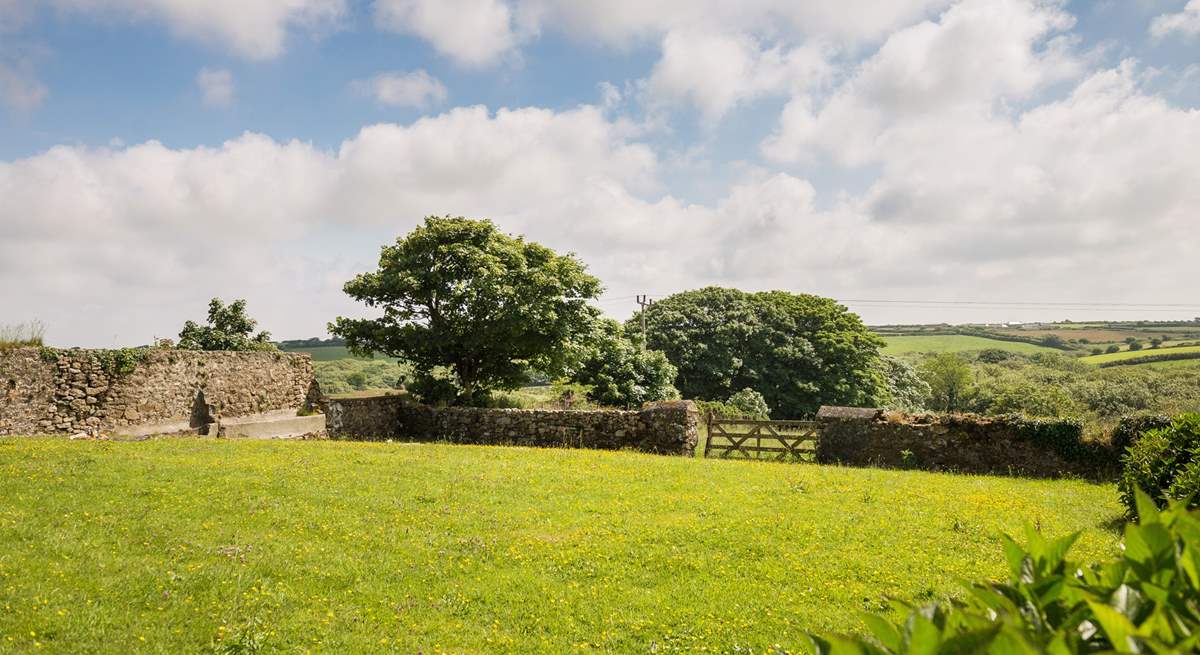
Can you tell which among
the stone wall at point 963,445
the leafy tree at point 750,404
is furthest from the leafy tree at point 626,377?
the stone wall at point 963,445

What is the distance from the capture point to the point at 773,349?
145 feet

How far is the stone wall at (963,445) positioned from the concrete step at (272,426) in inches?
702

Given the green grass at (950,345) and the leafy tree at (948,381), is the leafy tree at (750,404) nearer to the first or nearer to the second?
the leafy tree at (948,381)

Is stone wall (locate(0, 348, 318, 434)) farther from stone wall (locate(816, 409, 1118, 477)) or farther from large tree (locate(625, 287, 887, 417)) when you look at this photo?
large tree (locate(625, 287, 887, 417))

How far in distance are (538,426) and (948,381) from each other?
194 feet

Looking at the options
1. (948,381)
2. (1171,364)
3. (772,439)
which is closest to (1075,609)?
(772,439)

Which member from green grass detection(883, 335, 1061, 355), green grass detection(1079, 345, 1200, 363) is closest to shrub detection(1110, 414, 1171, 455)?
green grass detection(1079, 345, 1200, 363)

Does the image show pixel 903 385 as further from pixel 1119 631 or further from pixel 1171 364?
pixel 1119 631

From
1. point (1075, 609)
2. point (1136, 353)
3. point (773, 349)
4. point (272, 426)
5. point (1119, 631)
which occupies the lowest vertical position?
point (272, 426)

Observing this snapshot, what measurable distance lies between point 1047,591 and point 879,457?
63.3 feet

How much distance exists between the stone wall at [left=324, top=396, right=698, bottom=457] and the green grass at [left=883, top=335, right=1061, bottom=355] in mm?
78687

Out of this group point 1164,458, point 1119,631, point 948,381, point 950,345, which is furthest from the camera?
point 950,345

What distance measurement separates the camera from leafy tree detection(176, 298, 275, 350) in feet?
101

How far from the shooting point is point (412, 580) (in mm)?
7289
